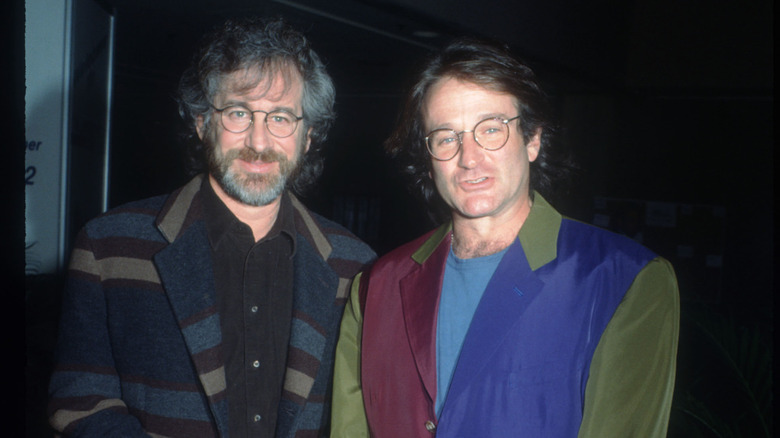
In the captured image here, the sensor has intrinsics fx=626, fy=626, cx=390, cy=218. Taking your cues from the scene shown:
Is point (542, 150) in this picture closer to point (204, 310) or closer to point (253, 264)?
point (253, 264)

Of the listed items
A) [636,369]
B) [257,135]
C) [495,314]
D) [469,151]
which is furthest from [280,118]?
[636,369]

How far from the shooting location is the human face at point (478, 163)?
4.96 feet

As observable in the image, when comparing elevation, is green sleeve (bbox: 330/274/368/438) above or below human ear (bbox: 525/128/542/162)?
below

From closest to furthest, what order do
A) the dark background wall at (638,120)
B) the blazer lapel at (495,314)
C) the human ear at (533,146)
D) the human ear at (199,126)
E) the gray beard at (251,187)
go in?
the blazer lapel at (495,314) < the human ear at (533,146) < the gray beard at (251,187) < the human ear at (199,126) < the dark background wall at (638,120)

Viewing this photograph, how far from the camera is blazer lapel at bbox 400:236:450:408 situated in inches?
58.1

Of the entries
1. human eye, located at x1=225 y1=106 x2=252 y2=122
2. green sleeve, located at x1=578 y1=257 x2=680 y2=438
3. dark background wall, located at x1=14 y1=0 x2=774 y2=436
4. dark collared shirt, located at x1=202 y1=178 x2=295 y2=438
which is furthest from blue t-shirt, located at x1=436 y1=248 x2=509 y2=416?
dark background wall, located at x1=14 y1=0 x2=774 y2=436

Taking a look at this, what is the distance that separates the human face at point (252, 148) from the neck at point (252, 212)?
30 millimetres

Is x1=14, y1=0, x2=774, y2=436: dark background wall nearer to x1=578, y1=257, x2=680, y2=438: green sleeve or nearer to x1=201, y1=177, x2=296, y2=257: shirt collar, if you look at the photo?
x1=201, y1=177, x2=296, y2=257: shirt collar

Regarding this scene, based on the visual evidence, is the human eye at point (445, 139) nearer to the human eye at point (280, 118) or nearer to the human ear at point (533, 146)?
the human ear at point (533, 146)

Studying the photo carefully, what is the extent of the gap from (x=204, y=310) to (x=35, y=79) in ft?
3.88

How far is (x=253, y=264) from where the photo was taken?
1.78m

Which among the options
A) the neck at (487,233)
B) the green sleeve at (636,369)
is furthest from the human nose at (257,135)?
the green sleeve at (636,369)

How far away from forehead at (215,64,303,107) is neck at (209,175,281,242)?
263 millimetres

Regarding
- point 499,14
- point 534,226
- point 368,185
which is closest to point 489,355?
point 534,226
